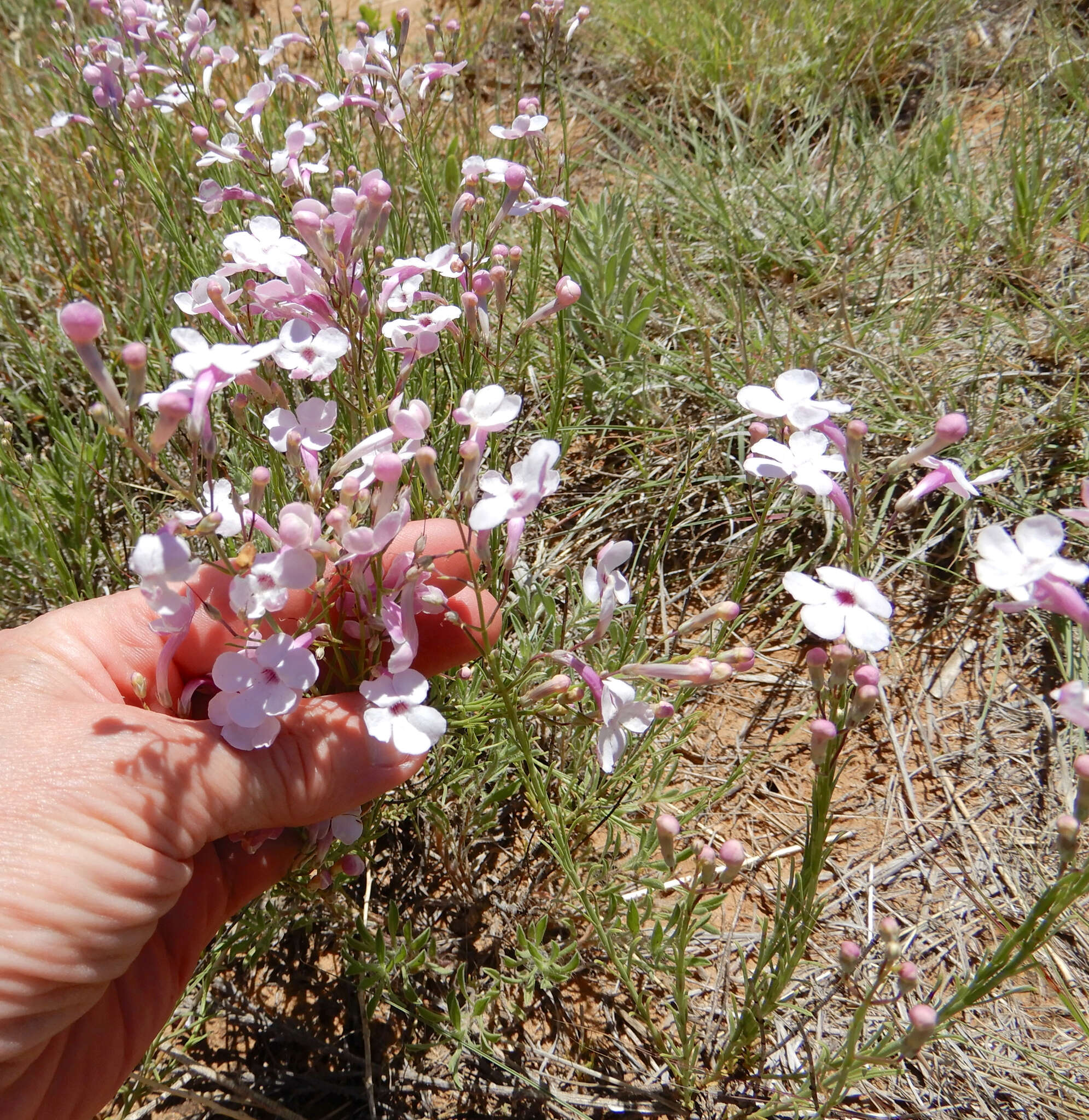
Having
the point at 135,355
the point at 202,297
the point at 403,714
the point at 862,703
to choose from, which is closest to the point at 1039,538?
the point at 862,703

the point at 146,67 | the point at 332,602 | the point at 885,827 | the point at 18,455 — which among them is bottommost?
the point at 885,827

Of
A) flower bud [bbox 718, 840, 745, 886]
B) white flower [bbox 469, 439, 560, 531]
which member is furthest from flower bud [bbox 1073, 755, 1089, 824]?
white flower [bbox 469, 439, 560, 531]

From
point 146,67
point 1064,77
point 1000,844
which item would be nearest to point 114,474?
point 146,67

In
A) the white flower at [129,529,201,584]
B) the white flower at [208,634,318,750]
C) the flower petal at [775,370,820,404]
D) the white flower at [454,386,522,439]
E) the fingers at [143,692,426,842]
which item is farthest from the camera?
the flower petal at [775,370,820,404]

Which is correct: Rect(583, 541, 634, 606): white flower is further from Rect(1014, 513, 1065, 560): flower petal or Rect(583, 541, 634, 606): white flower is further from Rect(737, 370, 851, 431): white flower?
Rect(1014, 513, 1065, 560): flower petal

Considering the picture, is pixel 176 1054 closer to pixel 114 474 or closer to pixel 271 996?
pixel 271 996

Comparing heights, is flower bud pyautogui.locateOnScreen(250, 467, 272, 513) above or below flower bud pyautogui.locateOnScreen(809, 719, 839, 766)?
above

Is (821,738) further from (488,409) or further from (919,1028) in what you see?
(488,409)
